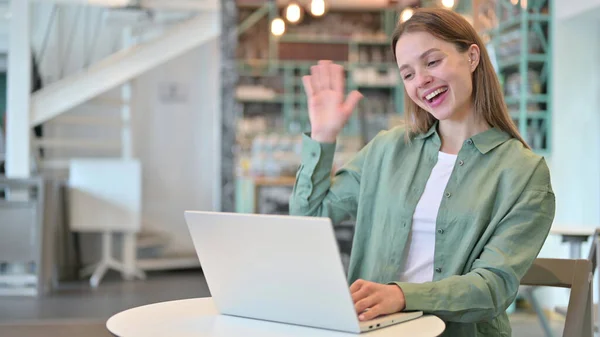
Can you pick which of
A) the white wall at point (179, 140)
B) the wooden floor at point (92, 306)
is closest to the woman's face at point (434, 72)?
the wooden floor at point (92, 306)

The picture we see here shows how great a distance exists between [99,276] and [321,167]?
231 inches

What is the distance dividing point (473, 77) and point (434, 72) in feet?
0.53

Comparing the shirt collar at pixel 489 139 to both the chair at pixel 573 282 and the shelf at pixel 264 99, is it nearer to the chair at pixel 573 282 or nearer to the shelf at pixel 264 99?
the chair at pixel 573 282

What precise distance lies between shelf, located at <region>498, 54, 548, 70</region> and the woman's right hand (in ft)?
15.1

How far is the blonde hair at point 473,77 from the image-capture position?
1.69 metres

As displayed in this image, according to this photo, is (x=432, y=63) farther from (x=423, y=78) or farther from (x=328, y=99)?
(x=328, y=99)

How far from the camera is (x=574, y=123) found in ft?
19.8

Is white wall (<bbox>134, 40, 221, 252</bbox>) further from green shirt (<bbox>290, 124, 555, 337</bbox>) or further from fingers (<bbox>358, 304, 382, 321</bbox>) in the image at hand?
fingers (<bbox>358, 304, 382, 321</bbox>)

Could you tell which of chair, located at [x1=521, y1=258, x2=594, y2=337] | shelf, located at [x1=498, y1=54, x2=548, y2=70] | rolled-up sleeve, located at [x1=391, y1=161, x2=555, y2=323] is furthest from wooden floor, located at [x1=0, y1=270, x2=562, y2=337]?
rolled-up sleeve, located at [x1=391, y1=161, x2=555, y2=323]

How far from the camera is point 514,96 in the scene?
245 inches

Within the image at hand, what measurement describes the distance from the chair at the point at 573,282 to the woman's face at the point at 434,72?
46cm

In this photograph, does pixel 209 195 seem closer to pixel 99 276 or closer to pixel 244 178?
pixel 244 178

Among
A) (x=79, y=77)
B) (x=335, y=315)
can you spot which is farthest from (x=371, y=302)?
(x=79, y=77)

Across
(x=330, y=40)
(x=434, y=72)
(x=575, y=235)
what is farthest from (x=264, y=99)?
(x=434, y=72)
